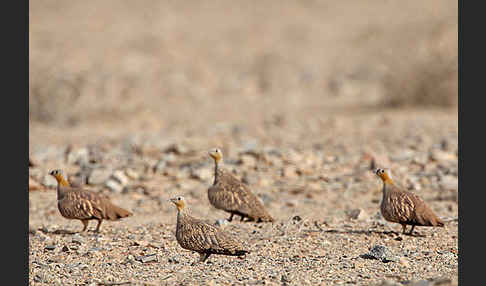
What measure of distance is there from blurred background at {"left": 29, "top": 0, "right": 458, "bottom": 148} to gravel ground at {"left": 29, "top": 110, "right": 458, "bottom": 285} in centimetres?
141

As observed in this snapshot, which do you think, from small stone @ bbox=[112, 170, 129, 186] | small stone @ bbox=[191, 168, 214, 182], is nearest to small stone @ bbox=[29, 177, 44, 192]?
small stone @ bbox=[112, 170, 129, 186]

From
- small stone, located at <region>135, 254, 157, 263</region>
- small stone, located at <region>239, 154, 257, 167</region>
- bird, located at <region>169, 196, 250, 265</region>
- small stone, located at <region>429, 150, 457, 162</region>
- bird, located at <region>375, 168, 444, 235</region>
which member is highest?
small stone, located at <region>429, 150, 457, 162</region>

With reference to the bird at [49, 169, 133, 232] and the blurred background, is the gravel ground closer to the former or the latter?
the bird at [49, 169, 133, 232]

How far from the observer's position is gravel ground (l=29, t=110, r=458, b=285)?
6629 millimetres

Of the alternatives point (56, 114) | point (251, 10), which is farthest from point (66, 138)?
point (251, 10)

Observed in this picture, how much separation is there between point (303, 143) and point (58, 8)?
982 inches

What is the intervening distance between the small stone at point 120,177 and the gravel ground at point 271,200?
16mm

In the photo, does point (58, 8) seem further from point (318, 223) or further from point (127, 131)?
point (318, 223)

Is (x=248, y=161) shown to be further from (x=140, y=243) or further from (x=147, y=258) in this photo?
(x=147, y=258)

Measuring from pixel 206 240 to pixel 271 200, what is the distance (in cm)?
336

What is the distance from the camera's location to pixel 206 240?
271 inches

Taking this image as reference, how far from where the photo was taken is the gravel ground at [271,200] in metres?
6.63

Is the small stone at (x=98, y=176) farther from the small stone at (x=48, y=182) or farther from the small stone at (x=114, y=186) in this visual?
the small stone at (x=48, y=182)

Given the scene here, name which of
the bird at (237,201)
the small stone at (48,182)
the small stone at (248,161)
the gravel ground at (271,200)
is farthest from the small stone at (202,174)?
the bird at (237,201)
